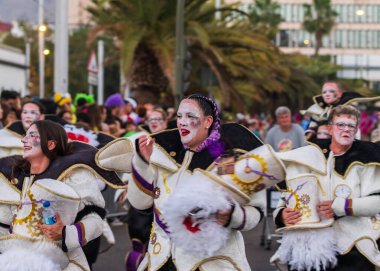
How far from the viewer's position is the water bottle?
5.64 meters

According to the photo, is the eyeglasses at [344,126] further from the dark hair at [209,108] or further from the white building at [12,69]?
the white building at [12,69]

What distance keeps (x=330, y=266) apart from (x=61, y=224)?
1.93 m

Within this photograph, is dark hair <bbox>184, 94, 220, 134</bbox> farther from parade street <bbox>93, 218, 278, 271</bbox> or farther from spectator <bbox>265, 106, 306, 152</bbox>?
spectator <bbox>265, 106, 306, 152</bbox>

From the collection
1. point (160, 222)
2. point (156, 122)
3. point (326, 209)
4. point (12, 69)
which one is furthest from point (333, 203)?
point (12, 69)

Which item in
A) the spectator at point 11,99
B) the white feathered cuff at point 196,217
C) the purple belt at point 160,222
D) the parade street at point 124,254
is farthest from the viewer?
the spectator at point 11,99

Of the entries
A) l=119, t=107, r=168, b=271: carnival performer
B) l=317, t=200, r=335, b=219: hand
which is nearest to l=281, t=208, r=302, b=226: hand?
l=317, t=200, r=335, b=219: hand

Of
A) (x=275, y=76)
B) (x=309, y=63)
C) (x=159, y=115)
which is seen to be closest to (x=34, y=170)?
(x=159, y=115)

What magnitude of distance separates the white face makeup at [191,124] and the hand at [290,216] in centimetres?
110

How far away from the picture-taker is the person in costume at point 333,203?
21.1ft

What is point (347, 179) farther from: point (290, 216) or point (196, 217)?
point (196, 217)

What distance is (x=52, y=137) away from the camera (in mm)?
5871

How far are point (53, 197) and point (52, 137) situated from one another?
417 mm

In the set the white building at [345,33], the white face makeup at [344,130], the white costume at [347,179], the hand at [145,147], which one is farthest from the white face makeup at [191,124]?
the white building at [345,33]

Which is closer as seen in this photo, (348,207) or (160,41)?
(348,207)
